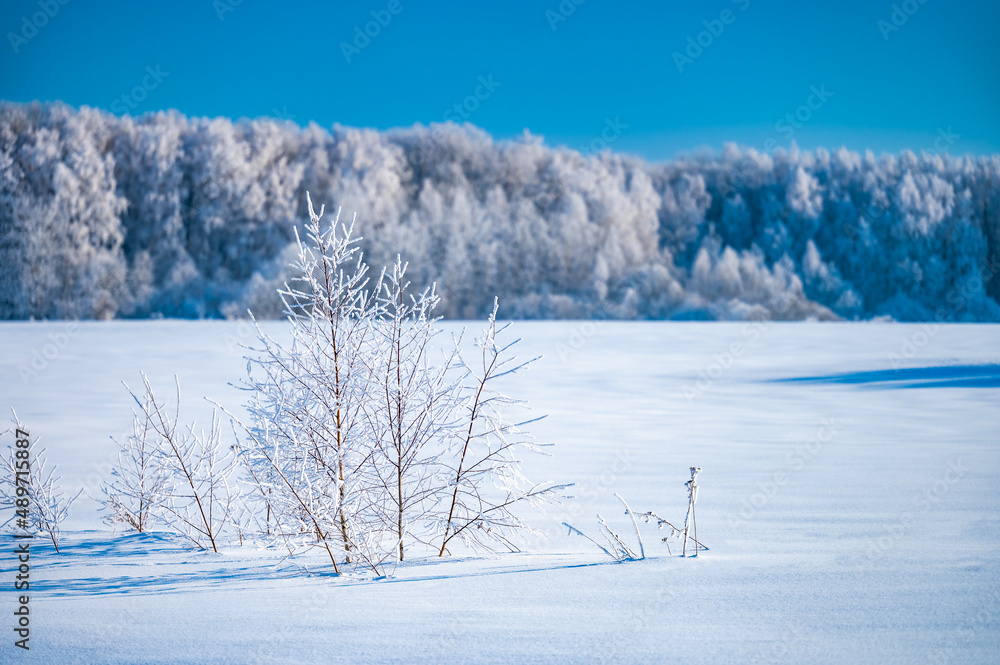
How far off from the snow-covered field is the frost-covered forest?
100 ft

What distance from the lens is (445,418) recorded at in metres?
3.85

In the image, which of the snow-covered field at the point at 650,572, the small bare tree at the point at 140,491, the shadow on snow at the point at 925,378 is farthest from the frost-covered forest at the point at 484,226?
the small bare tree at the point at 140,491

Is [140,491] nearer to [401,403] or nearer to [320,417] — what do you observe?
[320,417]

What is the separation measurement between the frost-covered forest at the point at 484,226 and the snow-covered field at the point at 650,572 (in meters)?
30.6

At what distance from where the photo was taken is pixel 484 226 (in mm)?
47969

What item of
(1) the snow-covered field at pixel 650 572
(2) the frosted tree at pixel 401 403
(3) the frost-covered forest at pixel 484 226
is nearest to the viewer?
(1) the snow-covered field at pixel 650 572

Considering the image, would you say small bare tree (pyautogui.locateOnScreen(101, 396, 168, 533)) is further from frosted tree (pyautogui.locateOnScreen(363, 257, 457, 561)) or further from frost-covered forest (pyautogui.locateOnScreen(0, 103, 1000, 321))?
frost-covered forest (pyautogui.locateOnScreen(0, 103, 1000, 321))

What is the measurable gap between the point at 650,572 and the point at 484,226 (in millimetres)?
45377

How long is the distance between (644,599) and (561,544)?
5.57 ft

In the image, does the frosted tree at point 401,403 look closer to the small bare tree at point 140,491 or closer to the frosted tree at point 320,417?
the frosted tree at point 320,417

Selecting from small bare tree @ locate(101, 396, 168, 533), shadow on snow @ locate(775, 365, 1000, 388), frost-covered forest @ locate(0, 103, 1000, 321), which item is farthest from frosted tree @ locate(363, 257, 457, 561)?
frost-covered forest @ locate(0, 103, 1000, 321)

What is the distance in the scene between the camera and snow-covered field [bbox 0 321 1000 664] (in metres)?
2.48

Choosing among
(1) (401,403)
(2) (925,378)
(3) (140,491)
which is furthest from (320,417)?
(2) (925,378)

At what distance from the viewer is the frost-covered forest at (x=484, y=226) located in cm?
4266
